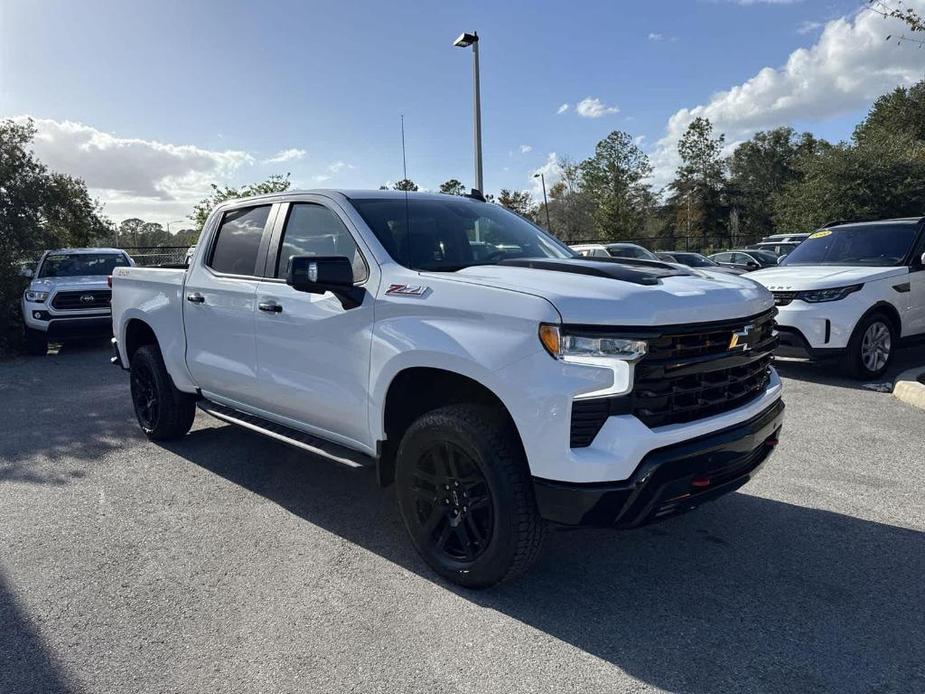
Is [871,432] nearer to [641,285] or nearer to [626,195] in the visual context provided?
[641,285]

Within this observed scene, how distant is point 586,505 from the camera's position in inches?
104

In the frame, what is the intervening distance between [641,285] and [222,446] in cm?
406

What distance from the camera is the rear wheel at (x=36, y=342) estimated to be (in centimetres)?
1150

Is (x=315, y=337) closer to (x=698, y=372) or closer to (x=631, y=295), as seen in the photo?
(x=631, y=295)

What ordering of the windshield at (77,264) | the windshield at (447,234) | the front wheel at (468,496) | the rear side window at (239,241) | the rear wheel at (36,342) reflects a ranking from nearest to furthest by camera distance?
the front wheel at (468,496) < the windshield at (447,234) < the rear side window at (239,241) < the rear wheel at (36,342) < the windshield at (77,264)

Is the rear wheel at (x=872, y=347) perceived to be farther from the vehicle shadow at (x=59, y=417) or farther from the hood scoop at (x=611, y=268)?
the vehicle shadow at (x=59, y=417)

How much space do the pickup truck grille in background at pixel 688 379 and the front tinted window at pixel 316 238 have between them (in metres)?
1.51

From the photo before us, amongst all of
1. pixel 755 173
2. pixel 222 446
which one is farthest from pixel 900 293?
pixel 755 173


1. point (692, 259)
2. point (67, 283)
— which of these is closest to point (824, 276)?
point (692, 259)

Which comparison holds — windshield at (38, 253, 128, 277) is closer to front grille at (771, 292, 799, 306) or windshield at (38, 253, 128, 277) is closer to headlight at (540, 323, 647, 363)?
front grille at (771, 292, 799, 306)

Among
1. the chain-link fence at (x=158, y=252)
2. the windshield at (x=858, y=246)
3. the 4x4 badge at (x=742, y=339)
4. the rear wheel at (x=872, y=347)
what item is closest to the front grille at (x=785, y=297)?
the rear wheel at (x=872, y=347)

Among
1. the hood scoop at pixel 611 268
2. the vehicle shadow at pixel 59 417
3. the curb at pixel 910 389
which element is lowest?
the vehicle shadow at pixel 59 417

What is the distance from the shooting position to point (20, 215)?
12.6 meters

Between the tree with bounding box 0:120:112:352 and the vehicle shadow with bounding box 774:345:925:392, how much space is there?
1249cm
